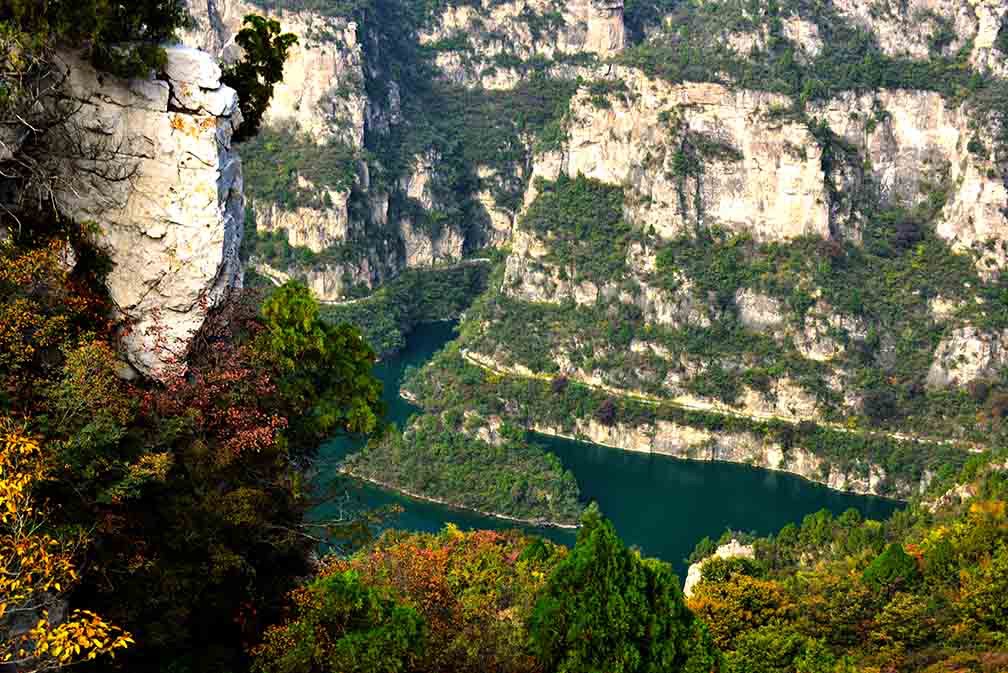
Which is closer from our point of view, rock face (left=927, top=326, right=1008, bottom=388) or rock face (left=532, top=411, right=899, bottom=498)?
rock face (left=532, top=411, right=899, bottom=498)

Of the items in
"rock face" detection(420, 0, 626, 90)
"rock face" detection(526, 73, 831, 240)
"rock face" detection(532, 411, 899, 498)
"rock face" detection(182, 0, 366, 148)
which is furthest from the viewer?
"rock face" detection(420, 0, 626, 90)

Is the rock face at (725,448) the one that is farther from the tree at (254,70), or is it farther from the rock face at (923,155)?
the tree at (254,70)

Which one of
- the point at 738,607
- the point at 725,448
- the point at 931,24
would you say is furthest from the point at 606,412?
the point at 738,607

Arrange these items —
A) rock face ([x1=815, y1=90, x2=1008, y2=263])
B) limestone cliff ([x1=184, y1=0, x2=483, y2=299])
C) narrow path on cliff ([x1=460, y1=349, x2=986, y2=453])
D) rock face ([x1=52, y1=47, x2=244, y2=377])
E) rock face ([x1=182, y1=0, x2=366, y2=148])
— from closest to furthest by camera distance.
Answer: rock face ([x1=52, y1=47, x2=244, y2=377])
narrow path on cliff ([x1=460, y1=349, x2=986, y2=453])
rock face ([x1=815, y1=90, x2=1008, y2=263])
limestone cliff ([x1=184, y1=0, x2=483, y2=299])
rock face ([x1=182, y1=0, x2=366, y2=148])

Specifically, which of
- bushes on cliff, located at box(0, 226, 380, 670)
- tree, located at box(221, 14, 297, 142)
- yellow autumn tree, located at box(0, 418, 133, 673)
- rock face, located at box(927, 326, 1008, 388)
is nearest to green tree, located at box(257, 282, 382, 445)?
bushes on cliff, located at box(0, 226, 380, 670)

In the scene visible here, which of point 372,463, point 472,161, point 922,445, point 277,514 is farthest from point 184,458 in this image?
point 472,161

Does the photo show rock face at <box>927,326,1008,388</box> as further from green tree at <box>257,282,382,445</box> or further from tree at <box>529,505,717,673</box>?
green tree at <box>257,282,382,445</box>

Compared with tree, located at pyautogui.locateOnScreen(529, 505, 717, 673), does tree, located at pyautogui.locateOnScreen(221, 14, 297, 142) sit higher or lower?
higher

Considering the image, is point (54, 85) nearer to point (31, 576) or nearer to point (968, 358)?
point (31, 576)

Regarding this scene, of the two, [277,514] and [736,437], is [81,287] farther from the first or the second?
[736,437]
